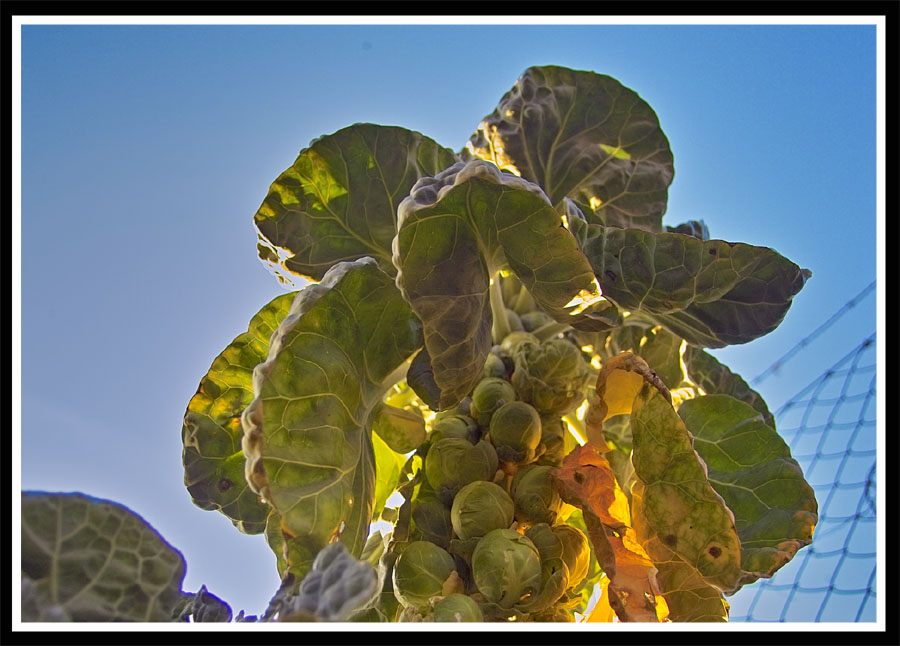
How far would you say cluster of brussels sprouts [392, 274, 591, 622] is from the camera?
4.14ft

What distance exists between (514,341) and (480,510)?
1.90ft

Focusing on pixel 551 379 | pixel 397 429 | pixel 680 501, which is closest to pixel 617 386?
pixel 551 379

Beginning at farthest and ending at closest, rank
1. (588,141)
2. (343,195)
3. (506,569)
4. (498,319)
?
(588,141), (498,319), (343,195), (506,569)

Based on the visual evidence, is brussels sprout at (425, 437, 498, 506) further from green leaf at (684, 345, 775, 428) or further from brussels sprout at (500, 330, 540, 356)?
green leaf at (684, 345, 775, 428)

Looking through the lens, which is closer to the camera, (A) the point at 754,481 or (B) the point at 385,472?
(A) the point at 754,481

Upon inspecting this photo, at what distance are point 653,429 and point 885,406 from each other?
622 millimetres

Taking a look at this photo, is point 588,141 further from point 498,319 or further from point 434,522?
point 434,522

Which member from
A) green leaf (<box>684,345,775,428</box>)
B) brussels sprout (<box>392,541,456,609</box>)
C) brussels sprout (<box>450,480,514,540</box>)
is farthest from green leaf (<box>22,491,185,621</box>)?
green leaf (<box>684,345,775,428</box>)

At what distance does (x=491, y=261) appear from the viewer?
155 cm

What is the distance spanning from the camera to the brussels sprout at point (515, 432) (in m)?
1.50

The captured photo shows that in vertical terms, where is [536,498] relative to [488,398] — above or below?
below

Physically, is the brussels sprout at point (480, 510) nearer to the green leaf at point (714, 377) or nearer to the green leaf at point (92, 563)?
the green leaf at point (92, 563)

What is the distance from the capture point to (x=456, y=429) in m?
1.55

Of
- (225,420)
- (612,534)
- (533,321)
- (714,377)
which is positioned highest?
(225,420)
